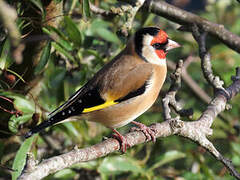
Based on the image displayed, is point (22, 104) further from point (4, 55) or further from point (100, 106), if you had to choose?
point (100, 106)

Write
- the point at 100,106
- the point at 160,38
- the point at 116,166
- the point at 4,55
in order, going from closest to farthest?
the point at 4,55, the point at 100,106, the point at 116,166, the point at 160,38

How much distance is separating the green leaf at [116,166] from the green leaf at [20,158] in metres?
0.86

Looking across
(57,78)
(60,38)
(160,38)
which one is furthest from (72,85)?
(60,38)

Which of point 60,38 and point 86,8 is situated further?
point 60,38

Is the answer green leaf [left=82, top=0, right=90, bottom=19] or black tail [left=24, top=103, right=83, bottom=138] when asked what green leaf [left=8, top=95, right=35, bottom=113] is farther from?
green leaf [left=82, top=0, right=90, bottom=19]

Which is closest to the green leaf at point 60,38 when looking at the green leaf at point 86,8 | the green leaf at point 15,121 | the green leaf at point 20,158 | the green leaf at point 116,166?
the green leaf at point 86,8

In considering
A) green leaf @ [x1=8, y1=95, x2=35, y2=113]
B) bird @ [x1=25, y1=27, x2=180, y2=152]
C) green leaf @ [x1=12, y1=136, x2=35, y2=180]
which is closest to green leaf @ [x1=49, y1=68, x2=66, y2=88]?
bird @ [x1=25, y1=27, x2=180, y2=152]

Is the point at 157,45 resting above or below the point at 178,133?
above

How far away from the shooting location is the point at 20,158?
3.29m

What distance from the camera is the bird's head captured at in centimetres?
436

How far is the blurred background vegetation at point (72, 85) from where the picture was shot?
3.46 m

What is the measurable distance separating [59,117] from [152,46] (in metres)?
1.42

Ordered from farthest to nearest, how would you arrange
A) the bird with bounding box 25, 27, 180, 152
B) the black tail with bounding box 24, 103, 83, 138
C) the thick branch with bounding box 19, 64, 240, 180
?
the bird with bounding box 25, 27, 180, 152 < the black tail with bounding box 24, 103, 83, 138 < the thick branch with bounding box 19, 64, 240, 180

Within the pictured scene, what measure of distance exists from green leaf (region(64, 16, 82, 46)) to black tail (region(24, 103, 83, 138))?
0.58m
